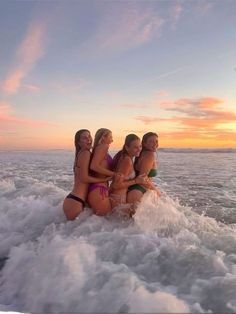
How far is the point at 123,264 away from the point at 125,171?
1.38 metres

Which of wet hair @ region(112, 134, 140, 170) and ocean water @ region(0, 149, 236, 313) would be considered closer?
ocean water @ region(0, 149, 236, 313)

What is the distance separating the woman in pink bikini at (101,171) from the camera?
4.62 m

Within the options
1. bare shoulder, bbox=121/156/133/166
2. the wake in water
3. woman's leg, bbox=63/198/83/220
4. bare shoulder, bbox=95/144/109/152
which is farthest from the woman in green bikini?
woman's leg, bbox=63/198/83/220

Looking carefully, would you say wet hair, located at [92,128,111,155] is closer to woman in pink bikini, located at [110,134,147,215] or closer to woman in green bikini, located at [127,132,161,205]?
woman in pink bikini, located at [110,134,147,215]

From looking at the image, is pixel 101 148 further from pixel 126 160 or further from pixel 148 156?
pixel 148 156

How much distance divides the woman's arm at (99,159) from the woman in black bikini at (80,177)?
8 cm

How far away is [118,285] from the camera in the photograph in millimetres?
3162

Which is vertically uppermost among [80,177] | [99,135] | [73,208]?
[99,135]

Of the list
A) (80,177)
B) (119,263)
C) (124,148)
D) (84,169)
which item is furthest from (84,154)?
(119,263)

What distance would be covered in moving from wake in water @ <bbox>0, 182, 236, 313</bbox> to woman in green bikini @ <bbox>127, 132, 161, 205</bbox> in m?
0.11

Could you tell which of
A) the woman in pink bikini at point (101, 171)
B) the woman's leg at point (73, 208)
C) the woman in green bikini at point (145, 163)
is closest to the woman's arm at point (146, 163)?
the woman in green bikini at point (145, 163)

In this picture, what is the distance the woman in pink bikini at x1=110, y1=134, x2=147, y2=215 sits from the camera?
15.3 feet

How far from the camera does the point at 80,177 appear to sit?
4.66 metres

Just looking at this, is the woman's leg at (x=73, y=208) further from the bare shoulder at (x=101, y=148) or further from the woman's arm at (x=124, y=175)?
the bare shoulder at (x=101, y=148)
